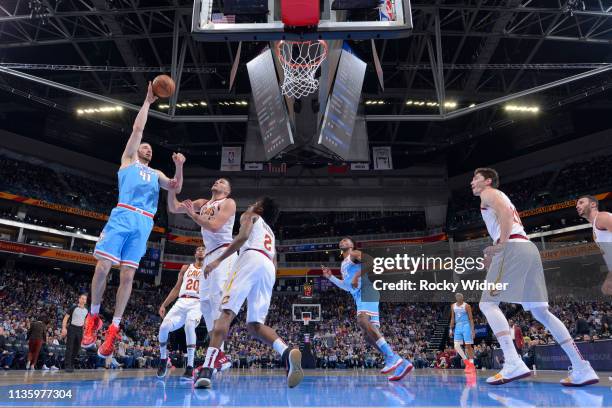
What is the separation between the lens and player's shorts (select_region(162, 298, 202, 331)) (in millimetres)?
7371

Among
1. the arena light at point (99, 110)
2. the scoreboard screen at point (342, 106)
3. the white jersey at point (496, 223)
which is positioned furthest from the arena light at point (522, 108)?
the white jersey at point (496, 223)

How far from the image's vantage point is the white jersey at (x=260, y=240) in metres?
4.79

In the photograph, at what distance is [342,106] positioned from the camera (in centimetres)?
1464

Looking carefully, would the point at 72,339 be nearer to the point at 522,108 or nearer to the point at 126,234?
the point at 126,234

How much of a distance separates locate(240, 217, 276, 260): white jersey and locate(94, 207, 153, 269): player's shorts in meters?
1.11

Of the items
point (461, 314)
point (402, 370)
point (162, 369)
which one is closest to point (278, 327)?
point (461, 314)

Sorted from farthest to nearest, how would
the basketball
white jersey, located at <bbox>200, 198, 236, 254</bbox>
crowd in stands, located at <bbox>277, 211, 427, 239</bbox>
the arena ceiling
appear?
crowd in stands, located at <bbox>277, 211, 427, 239</bbox> → the arena ceiling → white jersey, located at <bbox>200, 198, 236, 254</bbox> → the basketball

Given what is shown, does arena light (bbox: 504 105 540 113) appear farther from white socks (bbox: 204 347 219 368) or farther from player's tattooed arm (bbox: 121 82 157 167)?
white socks (bbox: 204 347 219 368)

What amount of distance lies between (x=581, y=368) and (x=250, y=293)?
11.8 feet

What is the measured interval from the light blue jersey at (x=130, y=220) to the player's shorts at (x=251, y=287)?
1.10m

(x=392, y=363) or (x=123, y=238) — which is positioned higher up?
(x=123, y=238)

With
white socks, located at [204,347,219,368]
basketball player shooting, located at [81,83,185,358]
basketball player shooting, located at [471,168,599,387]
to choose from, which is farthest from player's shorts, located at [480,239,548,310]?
basketball player shooting, located at [81,83,185,358]

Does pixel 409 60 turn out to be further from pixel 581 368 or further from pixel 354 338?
pixel 581 368

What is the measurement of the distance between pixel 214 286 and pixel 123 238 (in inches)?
58.5
